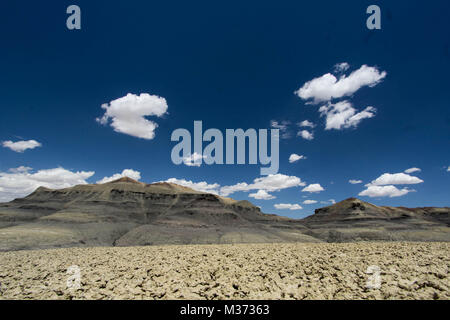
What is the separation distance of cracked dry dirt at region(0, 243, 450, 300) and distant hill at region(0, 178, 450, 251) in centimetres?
4573

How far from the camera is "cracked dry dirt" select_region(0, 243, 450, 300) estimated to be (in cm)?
1159

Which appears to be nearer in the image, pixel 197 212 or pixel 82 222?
pixel 82 222

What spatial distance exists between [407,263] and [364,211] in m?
164

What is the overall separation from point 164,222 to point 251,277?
98.3 metres

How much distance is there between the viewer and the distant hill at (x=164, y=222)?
6881 cm

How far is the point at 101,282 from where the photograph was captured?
47.7 ft

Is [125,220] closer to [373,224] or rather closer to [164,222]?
[164,222]

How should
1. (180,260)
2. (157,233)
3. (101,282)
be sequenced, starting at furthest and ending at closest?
(157,233)
(180,260)
(101,282)

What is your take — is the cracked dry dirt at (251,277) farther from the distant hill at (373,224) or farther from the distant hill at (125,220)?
the distant hill at (373,224)

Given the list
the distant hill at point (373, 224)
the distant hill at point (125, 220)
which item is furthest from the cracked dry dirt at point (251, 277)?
the distant hill at point (373, 224)

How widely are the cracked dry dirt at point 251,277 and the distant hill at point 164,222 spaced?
150ft

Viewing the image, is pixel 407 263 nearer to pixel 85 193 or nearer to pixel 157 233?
pixel 157 233
